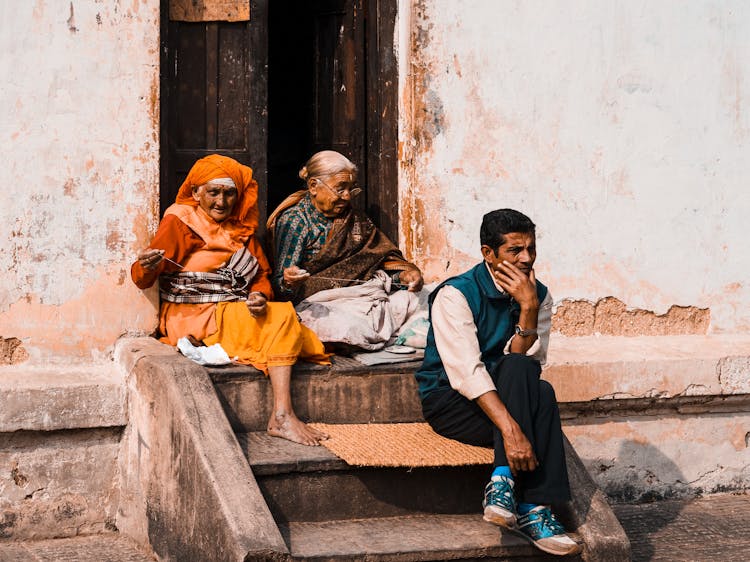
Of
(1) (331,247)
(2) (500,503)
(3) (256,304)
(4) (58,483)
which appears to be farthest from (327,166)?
(2) (500,503)

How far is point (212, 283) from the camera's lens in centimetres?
536

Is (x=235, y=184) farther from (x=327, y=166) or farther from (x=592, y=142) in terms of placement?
(x=592, y=142)

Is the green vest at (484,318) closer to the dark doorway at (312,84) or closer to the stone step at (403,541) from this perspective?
the stone step at (403,541)

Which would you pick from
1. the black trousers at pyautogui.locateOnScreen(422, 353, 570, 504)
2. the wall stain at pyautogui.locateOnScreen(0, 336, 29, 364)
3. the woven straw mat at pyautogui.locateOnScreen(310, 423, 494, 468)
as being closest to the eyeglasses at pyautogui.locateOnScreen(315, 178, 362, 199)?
the woven straw mat at pyautogui.locateOnScreen(310, 423, 494, 468)

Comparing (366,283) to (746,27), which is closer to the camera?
(366,283)

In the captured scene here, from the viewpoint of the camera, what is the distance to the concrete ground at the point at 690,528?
17.0 feet

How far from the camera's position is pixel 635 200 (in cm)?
622

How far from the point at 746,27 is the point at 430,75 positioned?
6.19 ft

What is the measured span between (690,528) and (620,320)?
1202 mm

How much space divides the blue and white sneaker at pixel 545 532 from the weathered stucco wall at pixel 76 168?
2140 mm

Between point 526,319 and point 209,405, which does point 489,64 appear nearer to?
point 526,319


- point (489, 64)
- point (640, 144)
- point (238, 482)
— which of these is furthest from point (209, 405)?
point (640, 144)

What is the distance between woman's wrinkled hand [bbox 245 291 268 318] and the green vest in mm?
763

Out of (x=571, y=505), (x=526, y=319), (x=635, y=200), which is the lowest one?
(x=571, y=505)
